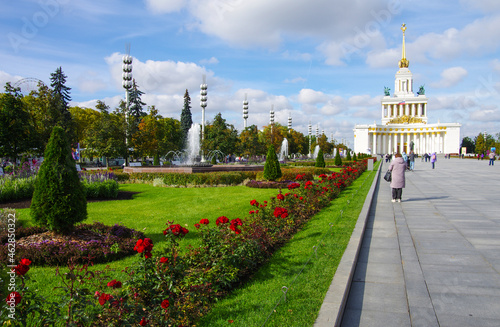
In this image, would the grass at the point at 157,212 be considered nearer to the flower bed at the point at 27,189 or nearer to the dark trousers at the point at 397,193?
the flower bed at the point at 27,189

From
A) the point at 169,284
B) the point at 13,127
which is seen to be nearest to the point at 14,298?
the point at 169,284

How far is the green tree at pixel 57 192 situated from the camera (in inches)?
236

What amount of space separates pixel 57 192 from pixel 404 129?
117765 mm

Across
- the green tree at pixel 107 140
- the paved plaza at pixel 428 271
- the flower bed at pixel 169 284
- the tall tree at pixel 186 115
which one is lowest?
the paved plaza at pixel 428 271

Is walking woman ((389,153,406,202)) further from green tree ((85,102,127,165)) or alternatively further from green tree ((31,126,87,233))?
green tree ((85,102,127,165))

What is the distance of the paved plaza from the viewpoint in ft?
12.8

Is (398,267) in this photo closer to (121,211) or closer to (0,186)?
(121,211)

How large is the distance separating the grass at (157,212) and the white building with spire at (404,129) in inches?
3641

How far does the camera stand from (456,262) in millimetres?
5598

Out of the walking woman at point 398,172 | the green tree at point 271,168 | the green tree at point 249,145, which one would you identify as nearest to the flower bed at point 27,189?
the green tree at point 271,168

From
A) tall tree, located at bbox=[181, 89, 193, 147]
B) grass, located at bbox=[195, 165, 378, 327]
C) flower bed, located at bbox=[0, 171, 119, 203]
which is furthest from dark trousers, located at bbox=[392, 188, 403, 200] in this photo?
tall tree, located at bbox=[181, 89, 193, 147]

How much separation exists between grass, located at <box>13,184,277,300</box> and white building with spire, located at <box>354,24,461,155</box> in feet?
303

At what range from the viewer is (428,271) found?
5258 millimetres

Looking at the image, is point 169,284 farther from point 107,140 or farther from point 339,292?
point 107,140
